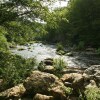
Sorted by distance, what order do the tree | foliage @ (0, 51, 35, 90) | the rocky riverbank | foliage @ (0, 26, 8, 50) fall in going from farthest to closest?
the tree → the rocky riverbank → foliage @ (0, 51, 35, 90) → foliage @ (0, 26, 8, 50)

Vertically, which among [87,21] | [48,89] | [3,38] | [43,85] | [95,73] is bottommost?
[48,89]

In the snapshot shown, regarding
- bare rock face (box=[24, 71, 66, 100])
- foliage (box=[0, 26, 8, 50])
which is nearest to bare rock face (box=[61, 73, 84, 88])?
bare rock face (box=[24, 71, 66, 100])

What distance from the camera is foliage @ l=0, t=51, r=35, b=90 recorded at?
44.4 ft

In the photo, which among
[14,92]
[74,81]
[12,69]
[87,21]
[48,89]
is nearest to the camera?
[14,92]

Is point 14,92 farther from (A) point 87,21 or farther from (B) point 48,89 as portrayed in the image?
(A) point 87,21

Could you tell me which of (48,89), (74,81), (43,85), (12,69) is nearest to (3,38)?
(12,69)

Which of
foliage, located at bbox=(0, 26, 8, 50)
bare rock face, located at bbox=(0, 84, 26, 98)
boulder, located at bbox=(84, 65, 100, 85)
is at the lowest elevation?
bare rock face, located at bbox=(0, 84, 26, 98)

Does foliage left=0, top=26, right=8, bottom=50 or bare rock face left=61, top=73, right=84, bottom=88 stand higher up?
foliage left=0, top=26, right=8, bottom=50

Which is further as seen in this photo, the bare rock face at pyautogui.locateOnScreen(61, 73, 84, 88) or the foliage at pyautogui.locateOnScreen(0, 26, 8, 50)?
the bare rock face at pyautogui.locateOnScreen(61, 73, 84, 88)

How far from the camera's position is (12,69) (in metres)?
16.4

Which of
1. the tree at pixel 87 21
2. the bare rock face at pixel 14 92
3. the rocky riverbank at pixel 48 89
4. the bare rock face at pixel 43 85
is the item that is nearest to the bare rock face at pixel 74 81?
the rocky riverbank at pixel 48 89

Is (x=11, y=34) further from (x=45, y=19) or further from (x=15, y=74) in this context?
(x=15, y=74)

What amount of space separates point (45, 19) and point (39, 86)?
14.1 ft

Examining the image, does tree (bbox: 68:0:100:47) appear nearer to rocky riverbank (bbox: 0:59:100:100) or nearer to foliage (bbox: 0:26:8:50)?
rocky riverbank (bbox: 0:59:100:100)
